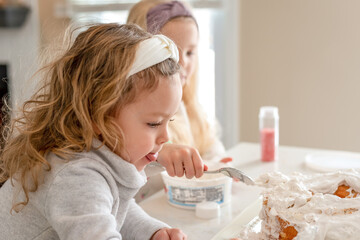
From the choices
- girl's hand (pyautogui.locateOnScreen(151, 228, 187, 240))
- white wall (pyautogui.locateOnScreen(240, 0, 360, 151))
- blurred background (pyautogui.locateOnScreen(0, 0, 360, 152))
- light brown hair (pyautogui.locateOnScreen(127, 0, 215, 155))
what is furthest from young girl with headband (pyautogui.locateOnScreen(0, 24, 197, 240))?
white wall (pyautogui.locateOnScreen(240, 0, 360, 151))

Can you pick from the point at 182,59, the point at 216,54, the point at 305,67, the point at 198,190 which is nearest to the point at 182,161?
the point at 198,190

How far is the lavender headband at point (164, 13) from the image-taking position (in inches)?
58.0

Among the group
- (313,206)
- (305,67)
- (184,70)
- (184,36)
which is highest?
(184,36)

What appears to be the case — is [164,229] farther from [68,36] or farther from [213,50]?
[213,50]

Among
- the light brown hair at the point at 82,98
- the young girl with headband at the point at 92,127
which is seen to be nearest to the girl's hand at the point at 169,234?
the young girl with headband at the point at 92,127

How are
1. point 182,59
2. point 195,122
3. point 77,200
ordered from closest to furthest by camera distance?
point 77,200
point 182,59
point 195,122

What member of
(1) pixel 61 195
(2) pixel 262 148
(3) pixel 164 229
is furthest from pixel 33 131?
(2) pixel 262 148

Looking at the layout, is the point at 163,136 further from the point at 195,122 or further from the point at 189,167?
the point at 195,122

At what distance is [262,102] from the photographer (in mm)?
2732

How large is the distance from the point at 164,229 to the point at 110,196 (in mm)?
206

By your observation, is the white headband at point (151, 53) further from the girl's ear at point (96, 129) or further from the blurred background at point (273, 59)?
the blurred background at point (273, 59)

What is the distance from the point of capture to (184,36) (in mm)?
1486

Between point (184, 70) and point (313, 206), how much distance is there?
77 cm

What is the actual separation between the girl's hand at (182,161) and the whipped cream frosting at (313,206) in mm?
143
